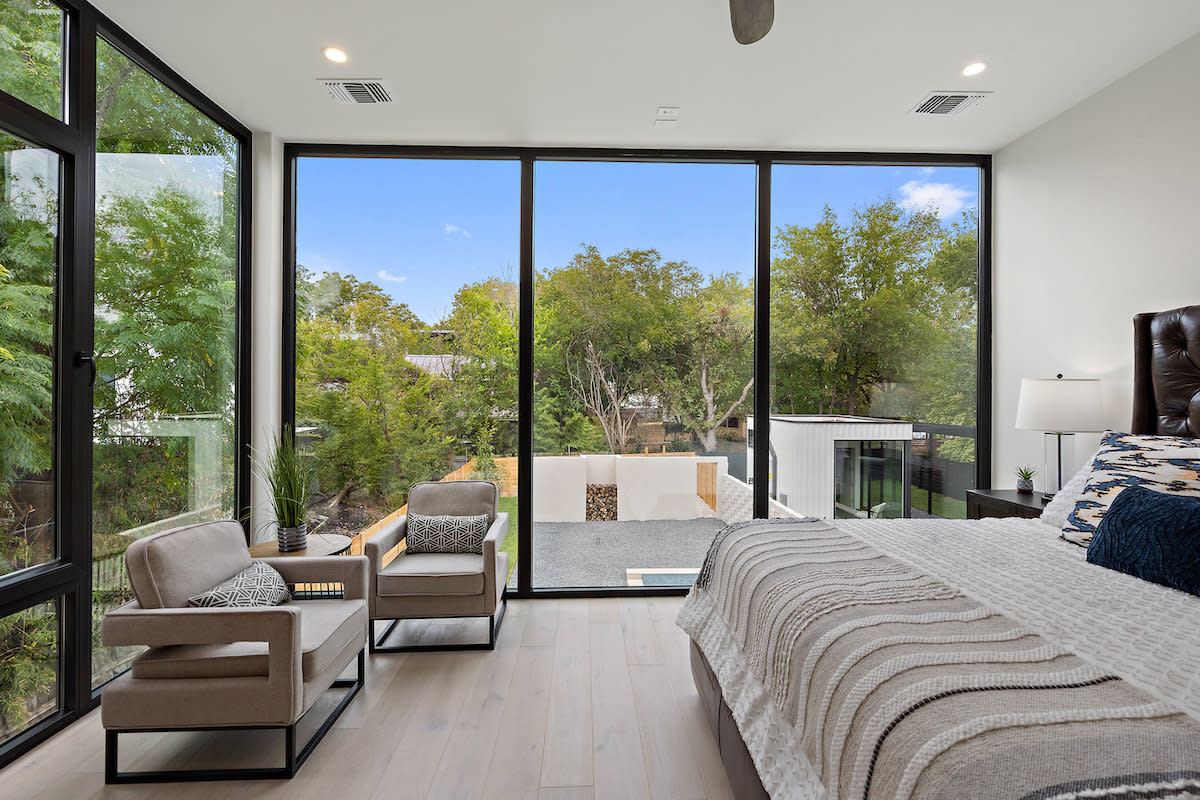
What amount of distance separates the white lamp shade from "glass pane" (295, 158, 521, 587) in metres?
2.91

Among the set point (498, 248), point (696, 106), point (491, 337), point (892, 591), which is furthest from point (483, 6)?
point (892, 591)

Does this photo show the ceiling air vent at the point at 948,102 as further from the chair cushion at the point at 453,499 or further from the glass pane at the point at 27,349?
the glass pane at the point at 27,349

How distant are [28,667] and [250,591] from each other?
0.84 m

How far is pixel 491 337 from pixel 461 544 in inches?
52.6

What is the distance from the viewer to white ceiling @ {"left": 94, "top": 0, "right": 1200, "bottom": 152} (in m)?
2.50

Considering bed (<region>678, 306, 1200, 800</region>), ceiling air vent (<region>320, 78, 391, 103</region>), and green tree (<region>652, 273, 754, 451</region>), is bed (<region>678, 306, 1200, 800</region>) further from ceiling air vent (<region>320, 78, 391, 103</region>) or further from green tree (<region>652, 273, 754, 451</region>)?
ceiling air vent (<region>320, 78, 391, 103</region>)

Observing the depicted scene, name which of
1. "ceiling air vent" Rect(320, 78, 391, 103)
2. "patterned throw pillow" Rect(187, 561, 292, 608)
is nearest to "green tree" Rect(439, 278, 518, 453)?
"ceiling air vent" Rect(320, 78, 391, 103)

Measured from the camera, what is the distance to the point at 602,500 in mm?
4039

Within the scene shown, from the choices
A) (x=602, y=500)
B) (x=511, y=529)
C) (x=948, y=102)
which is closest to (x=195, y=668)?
(x=511, y=529)

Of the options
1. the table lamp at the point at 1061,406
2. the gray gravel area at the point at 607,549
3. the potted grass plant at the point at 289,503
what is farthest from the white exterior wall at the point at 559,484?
the table lamp at the point at 1061,406

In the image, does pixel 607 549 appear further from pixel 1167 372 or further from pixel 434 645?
pixel 1167 372

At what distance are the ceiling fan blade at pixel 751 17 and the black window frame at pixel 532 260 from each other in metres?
2.15

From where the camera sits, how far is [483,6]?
2.47 m

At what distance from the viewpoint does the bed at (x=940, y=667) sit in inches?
35.9
